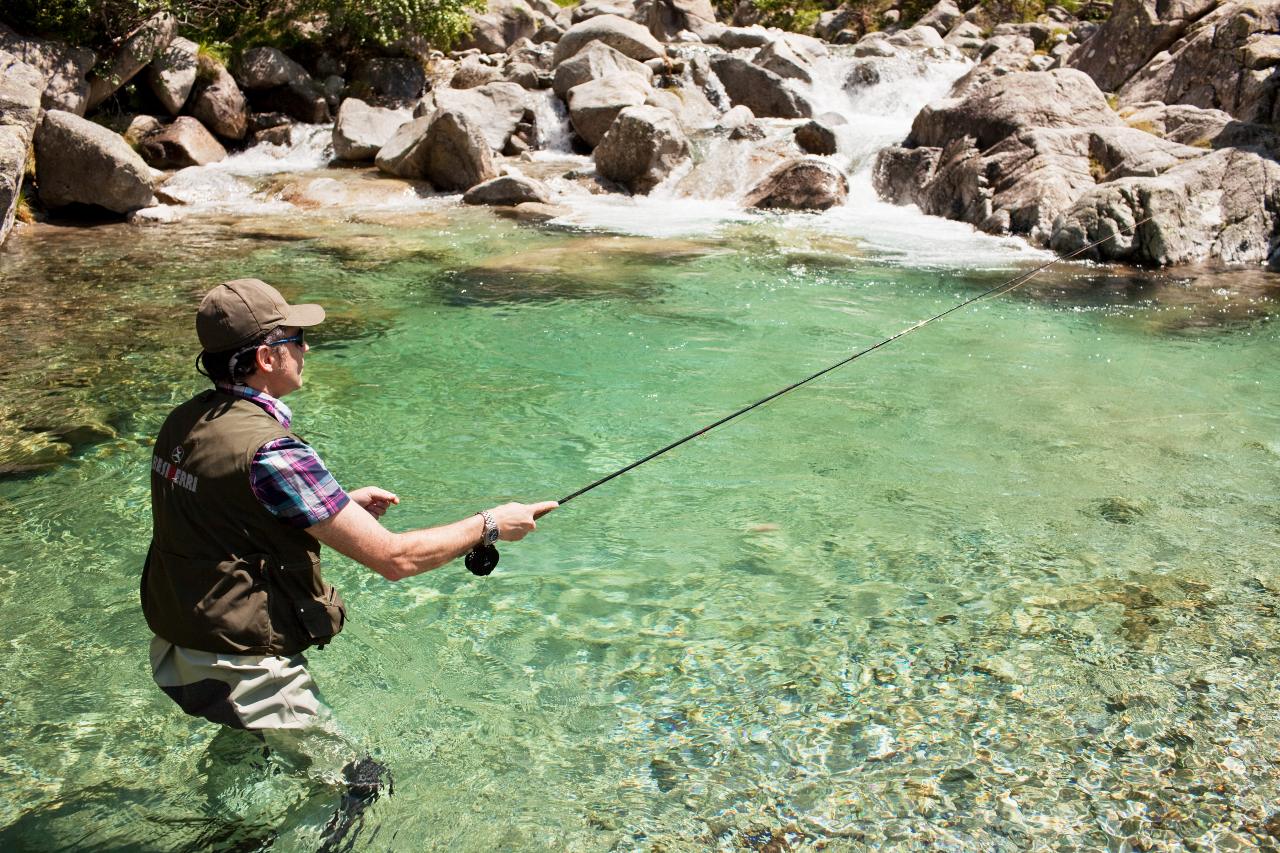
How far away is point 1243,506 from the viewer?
21.1ft

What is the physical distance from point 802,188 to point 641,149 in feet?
11.7

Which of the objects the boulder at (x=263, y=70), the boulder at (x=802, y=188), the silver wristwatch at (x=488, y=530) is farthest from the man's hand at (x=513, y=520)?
the boulder at (x=263, y=70)

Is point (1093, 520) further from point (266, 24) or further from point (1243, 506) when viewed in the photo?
point (266, 24)

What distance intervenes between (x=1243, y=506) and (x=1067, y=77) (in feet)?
52.6

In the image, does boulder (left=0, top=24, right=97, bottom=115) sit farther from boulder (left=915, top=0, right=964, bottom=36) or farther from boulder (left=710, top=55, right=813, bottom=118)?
boulder (left=915, top=0, right=964, bottom=36)

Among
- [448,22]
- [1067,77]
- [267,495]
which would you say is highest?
[448,22]

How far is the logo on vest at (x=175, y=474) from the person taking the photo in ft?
9.33

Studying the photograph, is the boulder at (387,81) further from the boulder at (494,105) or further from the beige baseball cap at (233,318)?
the beige baseball cap at (233,318)

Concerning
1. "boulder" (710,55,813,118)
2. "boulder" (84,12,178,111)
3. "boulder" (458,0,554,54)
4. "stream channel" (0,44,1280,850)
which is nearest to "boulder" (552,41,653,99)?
"boulder" (710,55,813,118)

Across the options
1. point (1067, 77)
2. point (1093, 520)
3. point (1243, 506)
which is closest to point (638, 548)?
point (1093, 520)

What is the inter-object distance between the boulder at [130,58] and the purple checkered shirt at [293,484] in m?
19.7

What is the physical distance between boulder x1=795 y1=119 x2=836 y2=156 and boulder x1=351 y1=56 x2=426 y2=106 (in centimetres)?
1060

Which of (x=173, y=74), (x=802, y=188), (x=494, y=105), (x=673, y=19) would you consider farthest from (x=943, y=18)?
(x=173, y=74)

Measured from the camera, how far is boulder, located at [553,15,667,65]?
27.4 m
